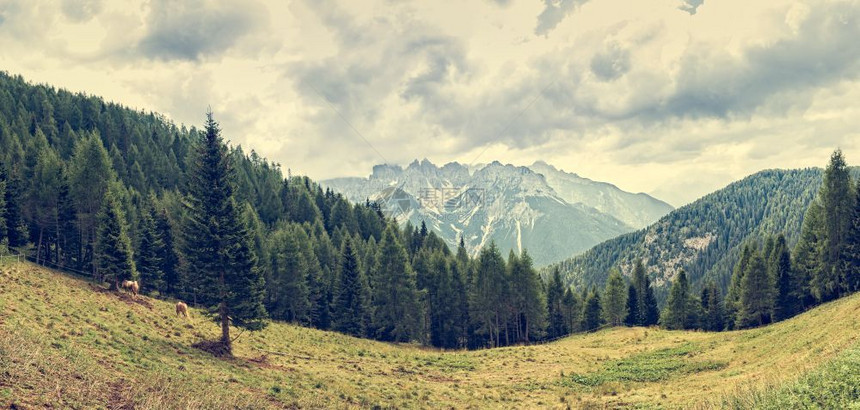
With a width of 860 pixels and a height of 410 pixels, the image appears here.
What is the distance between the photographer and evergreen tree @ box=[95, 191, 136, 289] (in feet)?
171

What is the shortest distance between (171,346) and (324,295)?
56986mm

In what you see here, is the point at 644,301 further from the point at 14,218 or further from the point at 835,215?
the point at 14,218

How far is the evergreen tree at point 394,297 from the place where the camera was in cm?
7475

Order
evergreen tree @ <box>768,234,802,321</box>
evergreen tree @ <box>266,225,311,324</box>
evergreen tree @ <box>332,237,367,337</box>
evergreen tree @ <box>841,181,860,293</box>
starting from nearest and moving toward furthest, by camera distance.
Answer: evergreen tree @ <box>841,181,860,293</box> < evergreen tree @ <box>768,234,802,321</box> < evergreen tree @ <box>332,237,367,337</box> < evergreen tree @ <box>266,225,311,324</box>

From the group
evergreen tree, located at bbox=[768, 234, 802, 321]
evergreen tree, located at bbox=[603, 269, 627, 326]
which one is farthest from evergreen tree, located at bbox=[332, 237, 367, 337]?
evergreen tree, located at bbox=[768, 234, 802, 321]

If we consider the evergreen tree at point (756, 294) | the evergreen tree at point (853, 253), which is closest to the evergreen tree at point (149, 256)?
the evergreen tree at point (756, 294)

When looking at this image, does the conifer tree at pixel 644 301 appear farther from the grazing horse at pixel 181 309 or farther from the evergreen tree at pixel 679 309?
the grazing horse at pixel 181 309

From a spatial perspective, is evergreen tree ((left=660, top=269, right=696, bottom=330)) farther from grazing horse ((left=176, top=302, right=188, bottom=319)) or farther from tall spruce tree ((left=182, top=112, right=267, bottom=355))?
grazing horse ((left=176, top=302, right=188, bottom=319))

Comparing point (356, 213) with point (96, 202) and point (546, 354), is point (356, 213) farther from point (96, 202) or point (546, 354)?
point (546, 354)

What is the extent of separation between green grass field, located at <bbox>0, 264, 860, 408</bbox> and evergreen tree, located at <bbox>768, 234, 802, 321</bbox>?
3674 centimetres

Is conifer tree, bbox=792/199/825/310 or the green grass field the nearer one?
the green grass field

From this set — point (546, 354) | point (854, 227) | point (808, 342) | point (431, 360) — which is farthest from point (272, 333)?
point (854, 227)

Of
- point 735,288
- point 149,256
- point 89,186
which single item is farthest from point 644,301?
point 89,186

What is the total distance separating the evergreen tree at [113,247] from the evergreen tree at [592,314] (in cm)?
9127
